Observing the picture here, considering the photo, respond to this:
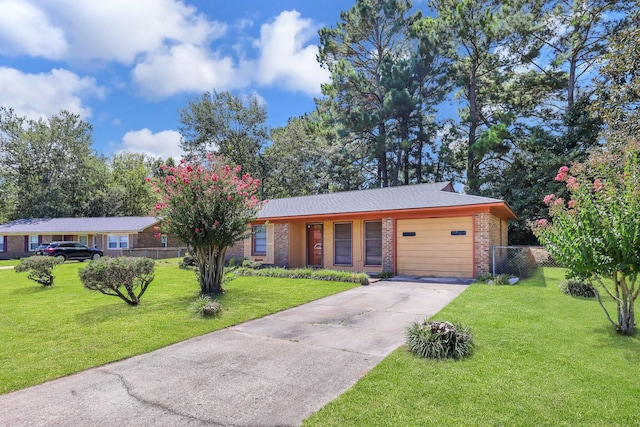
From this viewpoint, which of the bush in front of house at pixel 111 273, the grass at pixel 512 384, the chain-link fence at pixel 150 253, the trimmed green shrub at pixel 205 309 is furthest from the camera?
the chain-link fence at pixel 150 253

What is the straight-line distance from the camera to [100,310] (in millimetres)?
7070

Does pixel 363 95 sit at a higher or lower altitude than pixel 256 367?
higher

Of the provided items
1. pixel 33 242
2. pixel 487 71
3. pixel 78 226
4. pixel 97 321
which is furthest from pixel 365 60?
pixel 33 242

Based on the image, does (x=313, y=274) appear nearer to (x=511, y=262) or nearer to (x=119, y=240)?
(x=511, y=262)

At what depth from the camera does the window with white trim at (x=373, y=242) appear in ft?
45.2

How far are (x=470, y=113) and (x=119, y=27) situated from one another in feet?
72.1

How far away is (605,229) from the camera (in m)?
4.89

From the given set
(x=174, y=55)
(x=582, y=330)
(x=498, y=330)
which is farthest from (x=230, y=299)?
(x=174, y=55)

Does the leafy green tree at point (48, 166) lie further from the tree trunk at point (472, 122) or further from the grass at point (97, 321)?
the tree trunk at point (472, 122)

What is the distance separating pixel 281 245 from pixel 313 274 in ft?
13.0

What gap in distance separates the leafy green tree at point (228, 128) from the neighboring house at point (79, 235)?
28.7 ft

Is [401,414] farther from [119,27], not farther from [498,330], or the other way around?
[119,27]

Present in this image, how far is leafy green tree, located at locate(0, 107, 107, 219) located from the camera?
3509 cm

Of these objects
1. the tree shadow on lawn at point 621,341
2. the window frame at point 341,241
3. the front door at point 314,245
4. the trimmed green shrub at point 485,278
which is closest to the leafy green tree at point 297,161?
the front door at point 314,245
